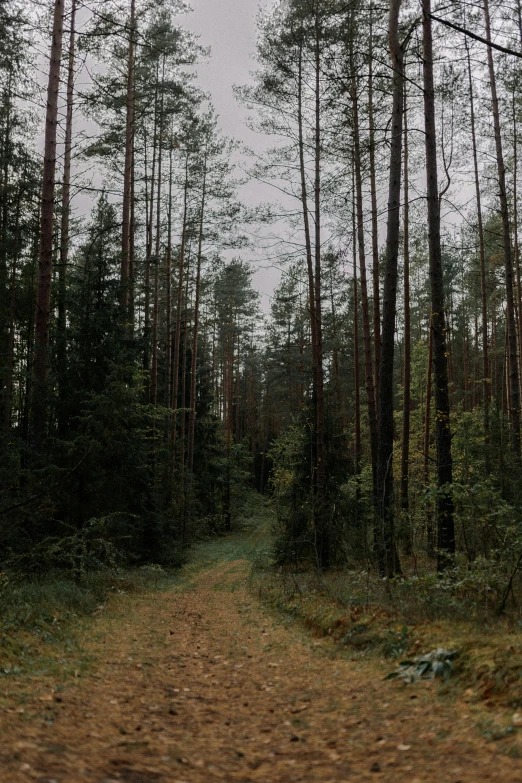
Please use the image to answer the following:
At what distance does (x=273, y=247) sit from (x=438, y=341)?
654 cm

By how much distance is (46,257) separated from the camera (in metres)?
11.1

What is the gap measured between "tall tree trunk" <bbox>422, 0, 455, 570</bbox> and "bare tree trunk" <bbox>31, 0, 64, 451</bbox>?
7.41 metres

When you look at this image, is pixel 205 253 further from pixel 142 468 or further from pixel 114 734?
pixel 114 734

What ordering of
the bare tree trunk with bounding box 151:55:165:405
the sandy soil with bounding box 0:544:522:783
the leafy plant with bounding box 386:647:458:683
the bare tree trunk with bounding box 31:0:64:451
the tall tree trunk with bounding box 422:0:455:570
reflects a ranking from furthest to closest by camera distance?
the bare tree trunk with bounding box 151:55:165:405 < the bare tree trunk with bounding box 31:0:64:451 < the tall tree trunk with bounding box 422:0:455:570 < the leafy plant with bounding box 386:647:458:683 < the sandy soil with bounding box 0:544:522:783

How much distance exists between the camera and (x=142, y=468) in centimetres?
1277

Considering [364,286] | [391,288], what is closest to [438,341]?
[391,288]

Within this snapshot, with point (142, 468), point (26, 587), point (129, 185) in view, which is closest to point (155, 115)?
point (129, 185)

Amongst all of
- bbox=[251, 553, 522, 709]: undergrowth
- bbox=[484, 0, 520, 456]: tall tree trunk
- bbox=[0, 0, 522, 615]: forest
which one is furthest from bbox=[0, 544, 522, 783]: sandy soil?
bbox=[484, 0, 520, 456]: tall tree trunk

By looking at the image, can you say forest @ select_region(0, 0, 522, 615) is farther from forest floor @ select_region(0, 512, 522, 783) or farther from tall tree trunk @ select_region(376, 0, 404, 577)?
forest floor @ select_region(0, 512, 522, 783)

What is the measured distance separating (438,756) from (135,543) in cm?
1263

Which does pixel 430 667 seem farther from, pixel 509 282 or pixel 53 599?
pixel 509 282

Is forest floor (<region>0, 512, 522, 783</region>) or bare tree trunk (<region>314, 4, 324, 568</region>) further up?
bare tree trunk (<region>314, 4, 324, 568</region>)

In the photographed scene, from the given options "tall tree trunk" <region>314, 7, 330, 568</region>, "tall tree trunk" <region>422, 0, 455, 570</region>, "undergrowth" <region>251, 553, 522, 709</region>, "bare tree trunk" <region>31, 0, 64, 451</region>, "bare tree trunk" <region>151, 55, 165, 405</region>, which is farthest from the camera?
"bare tree trunk" <region>151, 55, 165, 405</region>

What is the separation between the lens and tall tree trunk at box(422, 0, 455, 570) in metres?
8.88
